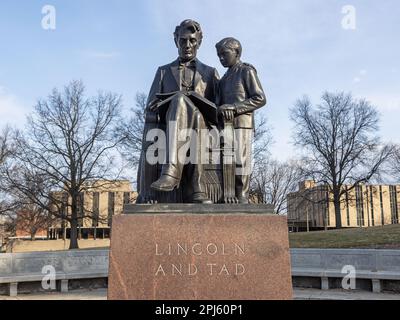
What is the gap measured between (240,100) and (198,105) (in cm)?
57

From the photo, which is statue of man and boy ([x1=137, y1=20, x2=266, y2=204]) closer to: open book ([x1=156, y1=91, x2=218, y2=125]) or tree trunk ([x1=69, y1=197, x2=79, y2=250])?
open book ([x1=156, y1=91, x2=218, y2=125])

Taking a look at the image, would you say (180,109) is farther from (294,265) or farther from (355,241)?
(355,241)

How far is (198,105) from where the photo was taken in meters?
5.41

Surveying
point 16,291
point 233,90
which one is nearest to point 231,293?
point 233,90

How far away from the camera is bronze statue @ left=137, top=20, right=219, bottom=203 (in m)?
4.97

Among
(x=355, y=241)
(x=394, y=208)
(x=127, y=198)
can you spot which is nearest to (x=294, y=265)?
(x=355, y=241)

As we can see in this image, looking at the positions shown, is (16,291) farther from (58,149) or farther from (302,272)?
(58,149)

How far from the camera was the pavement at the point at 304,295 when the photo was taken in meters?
8.63

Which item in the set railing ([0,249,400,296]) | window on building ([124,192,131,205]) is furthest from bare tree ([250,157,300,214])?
railing ([0,249,400,296])

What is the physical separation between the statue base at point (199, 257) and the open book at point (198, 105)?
1483mm

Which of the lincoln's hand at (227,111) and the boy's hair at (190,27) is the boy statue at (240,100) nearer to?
the lincoln's hand at (227,111)

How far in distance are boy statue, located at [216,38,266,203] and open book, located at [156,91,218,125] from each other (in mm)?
155

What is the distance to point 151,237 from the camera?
4332 mm

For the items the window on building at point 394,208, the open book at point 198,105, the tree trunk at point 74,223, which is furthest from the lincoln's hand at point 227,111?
the window on building at point 394,208
